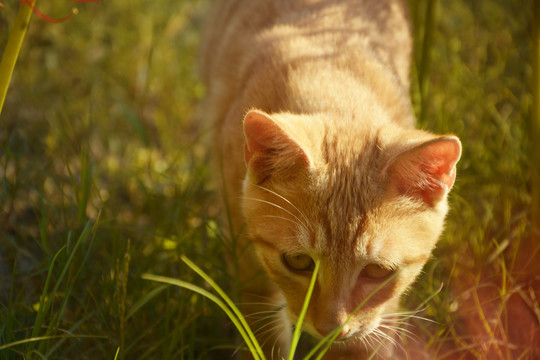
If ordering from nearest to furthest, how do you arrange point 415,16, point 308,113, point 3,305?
point 3,305, point 308,113, point 415,16

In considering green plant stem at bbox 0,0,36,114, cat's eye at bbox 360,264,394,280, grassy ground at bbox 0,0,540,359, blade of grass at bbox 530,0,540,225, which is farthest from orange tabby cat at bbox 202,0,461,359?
green plant stem at bbox 0,0,36,114

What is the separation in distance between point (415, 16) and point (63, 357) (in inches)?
97.5

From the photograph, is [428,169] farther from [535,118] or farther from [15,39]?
[15,39]

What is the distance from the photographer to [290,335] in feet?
7.52

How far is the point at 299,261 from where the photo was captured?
5.69 ft

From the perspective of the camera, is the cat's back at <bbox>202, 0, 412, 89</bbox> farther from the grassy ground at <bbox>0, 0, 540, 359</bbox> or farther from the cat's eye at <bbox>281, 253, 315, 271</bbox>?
the cat's eye at <bbox>281, 253, 315, 271</bbox>

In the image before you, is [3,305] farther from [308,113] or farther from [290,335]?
[308,113]

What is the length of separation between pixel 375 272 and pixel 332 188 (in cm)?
29

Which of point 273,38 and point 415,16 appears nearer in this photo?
point 273,38

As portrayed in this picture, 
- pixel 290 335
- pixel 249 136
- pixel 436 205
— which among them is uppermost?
pixel 249 136

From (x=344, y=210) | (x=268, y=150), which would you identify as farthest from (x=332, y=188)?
(x=268, y=150)

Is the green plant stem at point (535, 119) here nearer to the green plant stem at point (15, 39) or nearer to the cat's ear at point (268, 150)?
the cat's ear at point (268, 150)

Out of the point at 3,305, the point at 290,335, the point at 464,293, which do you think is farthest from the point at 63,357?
the point at 464,293

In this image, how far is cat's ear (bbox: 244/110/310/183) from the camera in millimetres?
1594
